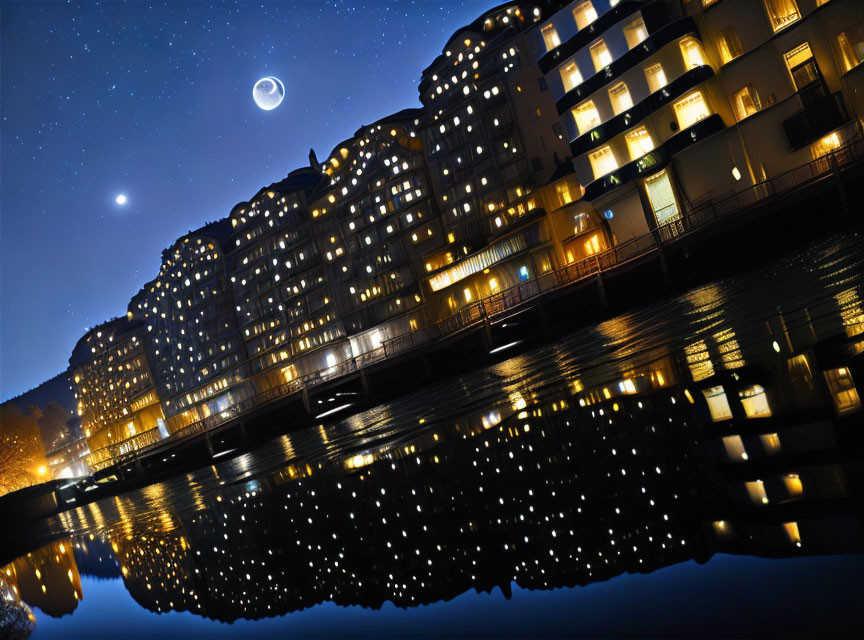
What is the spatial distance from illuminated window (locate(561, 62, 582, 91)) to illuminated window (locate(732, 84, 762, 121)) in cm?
1044

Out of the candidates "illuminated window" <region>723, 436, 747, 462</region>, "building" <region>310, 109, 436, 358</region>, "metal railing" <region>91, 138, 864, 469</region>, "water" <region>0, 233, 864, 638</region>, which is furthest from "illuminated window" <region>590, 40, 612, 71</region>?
"illuminated window" <region>723, 436, 747, 462</region>

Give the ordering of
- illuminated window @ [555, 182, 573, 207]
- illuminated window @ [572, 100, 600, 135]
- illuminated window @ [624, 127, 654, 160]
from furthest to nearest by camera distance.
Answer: illuminated window @ [555, 182, 573, 207] < illuminated window @ [572, 100, 600, 135] < illuminated window @ [624, 127, 654, 160]

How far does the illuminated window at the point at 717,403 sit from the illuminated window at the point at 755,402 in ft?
0.41

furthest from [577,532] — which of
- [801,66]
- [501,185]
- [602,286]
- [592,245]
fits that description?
[501,185]

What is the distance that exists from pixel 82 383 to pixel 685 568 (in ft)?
427

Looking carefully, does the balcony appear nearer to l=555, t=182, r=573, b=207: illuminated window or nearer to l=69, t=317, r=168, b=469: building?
l=555, t=182, r=573, b=207: illuminated window

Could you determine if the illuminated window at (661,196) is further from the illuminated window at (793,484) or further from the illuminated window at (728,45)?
the illuminated window at (793,484)

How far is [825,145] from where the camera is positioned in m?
33.9

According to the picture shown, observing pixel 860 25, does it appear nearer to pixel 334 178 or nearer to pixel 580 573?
pixel 580 573

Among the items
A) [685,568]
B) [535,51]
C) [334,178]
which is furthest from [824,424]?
[334,178]

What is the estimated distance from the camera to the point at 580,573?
2879 millimetres

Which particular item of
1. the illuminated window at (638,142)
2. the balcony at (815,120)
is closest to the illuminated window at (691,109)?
the illuminated window at (638,142)

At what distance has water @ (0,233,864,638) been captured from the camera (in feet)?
7.57

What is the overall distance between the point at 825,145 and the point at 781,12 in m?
7.87
